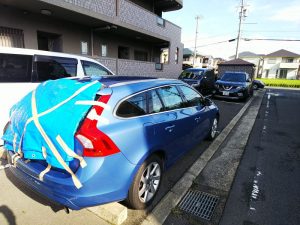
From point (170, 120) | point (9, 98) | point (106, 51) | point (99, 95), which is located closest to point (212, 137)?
point (170, 120)

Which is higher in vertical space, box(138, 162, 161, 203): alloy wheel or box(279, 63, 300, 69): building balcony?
box(279, 63, 300, 69): building balcony

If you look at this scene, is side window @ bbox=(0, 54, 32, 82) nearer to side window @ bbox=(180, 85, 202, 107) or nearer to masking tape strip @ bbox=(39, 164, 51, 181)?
masking tape strip @ bbox=(39, 164, 51, 181)

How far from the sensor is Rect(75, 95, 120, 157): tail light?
1.89 meters

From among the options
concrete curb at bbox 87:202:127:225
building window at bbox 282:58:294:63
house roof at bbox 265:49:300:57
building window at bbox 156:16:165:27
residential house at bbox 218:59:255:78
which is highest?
house roof at bbox 265:49:300:57

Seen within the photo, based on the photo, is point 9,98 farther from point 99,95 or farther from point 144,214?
point 144,214

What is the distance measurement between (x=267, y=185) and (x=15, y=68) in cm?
488

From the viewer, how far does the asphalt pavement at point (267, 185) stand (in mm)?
2486

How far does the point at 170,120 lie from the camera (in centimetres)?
284

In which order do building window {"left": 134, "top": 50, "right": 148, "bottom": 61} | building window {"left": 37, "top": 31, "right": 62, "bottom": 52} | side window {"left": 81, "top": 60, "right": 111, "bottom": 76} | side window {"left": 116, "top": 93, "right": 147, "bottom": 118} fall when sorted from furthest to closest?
building window {"left": 134, "top": 50, "right": 148, "bottom": 61} < building window {"left": 37, "top": 31, "right": 62, "bottom": 52} < side window {"left": 81, "top": 60, "right": 111, "bottom": 76} < side window {"left": 116, "top": 93, "right": 147, "bottom": 118}

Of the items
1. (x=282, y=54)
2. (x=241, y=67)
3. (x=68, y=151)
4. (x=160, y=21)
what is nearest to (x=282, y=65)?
(x=282, y=54)

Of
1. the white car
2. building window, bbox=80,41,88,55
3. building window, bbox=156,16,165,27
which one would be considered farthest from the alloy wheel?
building window, bbox=156,16,165,27

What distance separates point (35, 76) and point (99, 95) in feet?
8.79

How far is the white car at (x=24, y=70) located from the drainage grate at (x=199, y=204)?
336 centimetres

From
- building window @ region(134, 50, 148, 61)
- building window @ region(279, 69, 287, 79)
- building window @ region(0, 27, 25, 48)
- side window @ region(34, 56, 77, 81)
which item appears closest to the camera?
side window @ region(34, 56, 77, 81)
